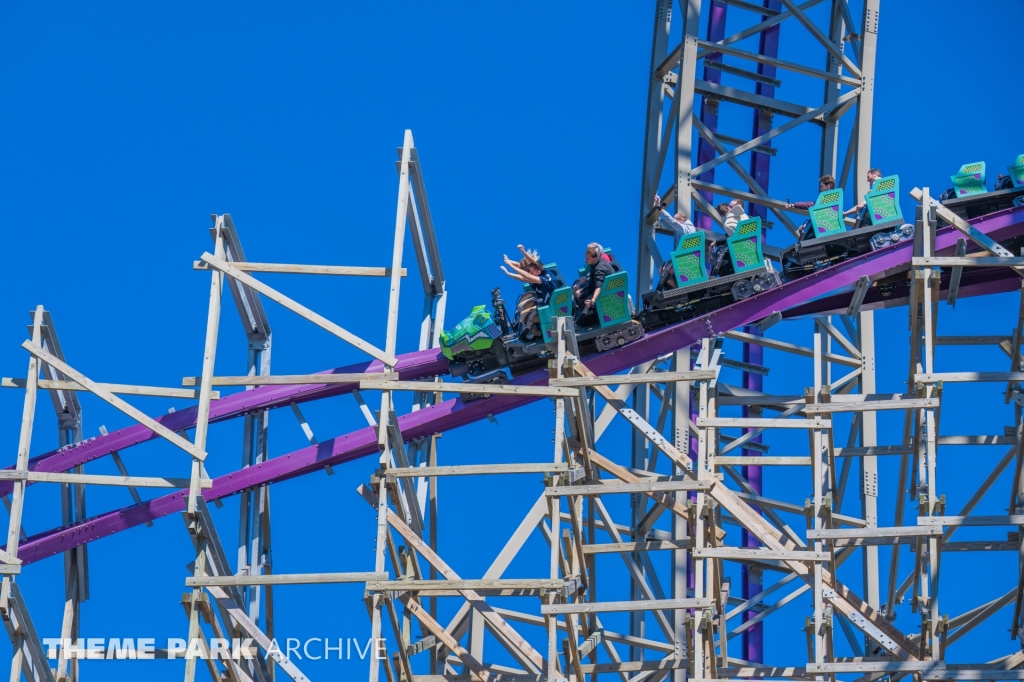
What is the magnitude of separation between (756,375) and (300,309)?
8.82 metres

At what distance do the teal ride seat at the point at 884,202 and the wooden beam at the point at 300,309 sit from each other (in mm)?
5500

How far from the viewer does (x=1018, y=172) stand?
653 inches

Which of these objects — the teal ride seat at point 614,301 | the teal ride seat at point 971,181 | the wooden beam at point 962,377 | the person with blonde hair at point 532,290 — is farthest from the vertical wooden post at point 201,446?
the teal ride seat at point 971,181

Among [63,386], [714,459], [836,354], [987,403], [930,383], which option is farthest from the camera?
[987,403]

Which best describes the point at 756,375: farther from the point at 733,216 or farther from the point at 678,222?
the point at 678,222

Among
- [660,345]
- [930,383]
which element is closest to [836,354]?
[660,345]

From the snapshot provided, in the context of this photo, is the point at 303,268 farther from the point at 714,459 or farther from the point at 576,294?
the point at 714,459

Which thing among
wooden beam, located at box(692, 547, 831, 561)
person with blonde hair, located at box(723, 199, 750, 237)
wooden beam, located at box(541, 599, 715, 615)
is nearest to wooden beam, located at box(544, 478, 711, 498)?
wooden beam, located at box(692, 547, 831, 561)

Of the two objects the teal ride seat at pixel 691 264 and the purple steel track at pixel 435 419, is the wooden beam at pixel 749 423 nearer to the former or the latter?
the purple steel track at pixel 435 419

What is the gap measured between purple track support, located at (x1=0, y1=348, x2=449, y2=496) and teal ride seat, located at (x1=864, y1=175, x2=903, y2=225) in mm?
4981

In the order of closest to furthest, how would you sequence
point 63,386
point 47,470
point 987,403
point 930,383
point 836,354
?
point 930,383 → point 63,386 → point 47,470 → point 836,354 → point 987,403

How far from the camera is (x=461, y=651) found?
1528 cm

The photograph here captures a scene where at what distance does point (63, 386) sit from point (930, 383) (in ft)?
29.5

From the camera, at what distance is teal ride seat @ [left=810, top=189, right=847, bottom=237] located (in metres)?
17.3
